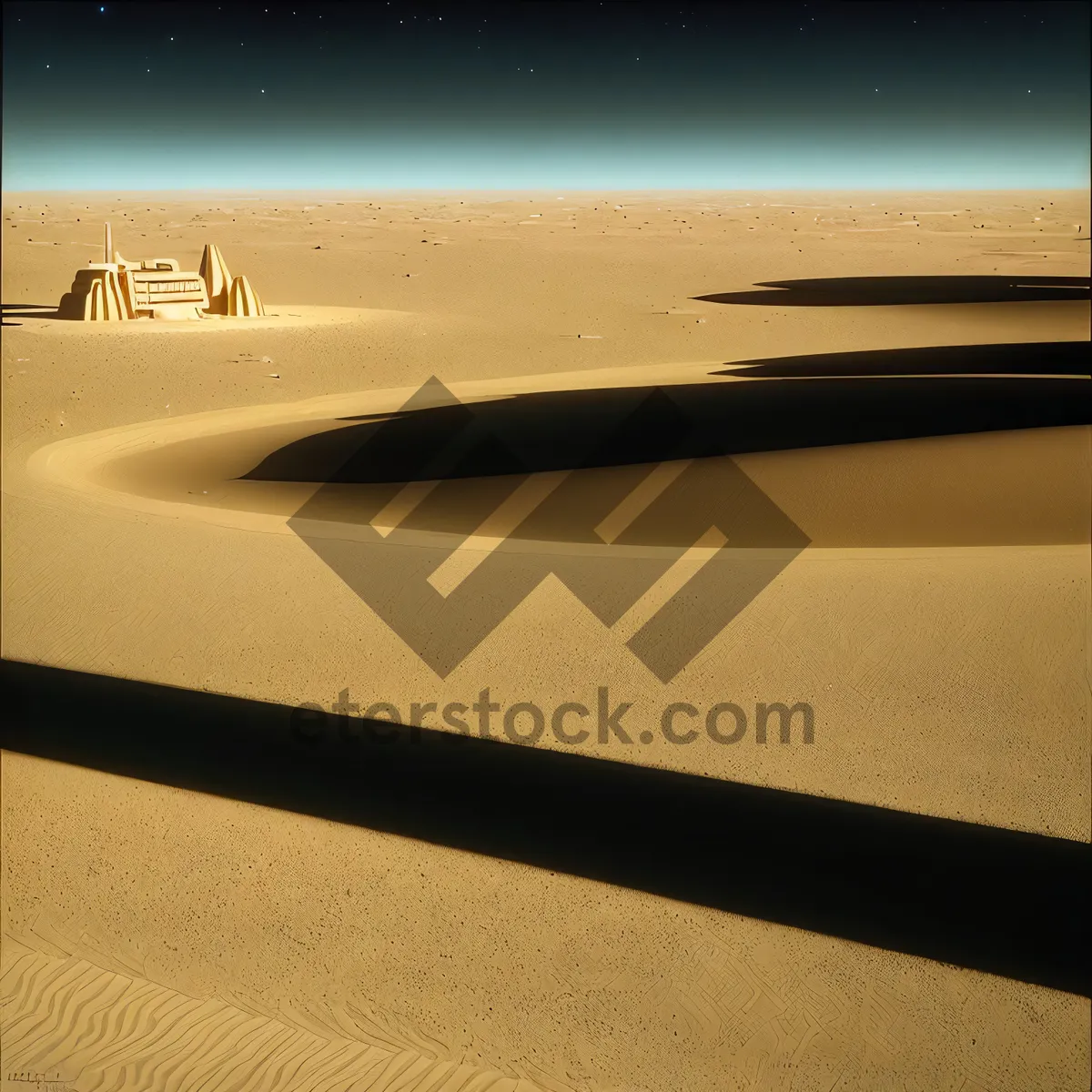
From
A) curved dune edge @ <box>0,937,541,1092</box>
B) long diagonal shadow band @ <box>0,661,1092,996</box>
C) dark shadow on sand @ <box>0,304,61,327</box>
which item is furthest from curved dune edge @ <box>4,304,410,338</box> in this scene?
curved dune edge @ <box>0,937,541,1092</box>

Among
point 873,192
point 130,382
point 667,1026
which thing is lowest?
point 667,1026

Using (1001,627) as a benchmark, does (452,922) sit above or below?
below

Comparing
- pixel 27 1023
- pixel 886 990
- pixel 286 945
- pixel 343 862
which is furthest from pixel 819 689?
pixel 27 1023

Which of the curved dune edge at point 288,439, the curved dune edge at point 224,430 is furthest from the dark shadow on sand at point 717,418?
the curved dune edge at point 224,430

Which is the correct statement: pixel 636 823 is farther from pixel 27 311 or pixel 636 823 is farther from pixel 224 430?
pixel 27 311

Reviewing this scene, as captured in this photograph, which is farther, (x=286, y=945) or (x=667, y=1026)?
(x=286, y=945)

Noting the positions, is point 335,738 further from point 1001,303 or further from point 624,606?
point 1001,303

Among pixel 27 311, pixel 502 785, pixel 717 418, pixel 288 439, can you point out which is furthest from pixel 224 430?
pixel 502 785

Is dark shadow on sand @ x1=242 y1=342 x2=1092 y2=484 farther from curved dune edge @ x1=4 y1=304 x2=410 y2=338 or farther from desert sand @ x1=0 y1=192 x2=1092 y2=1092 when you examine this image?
curved dune edge @ x1=4 y1=304 x2=410 y2=338
